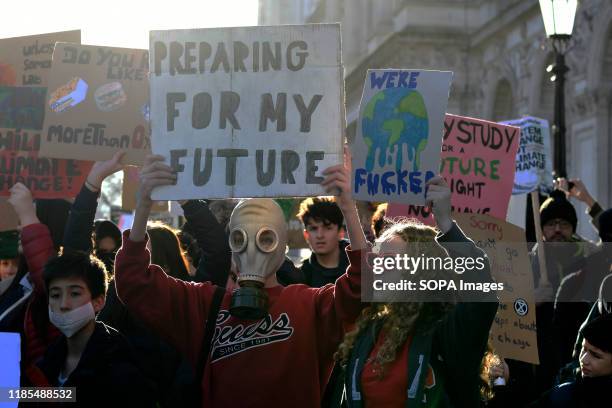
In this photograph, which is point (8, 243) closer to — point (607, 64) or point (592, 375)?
point (592, 375)

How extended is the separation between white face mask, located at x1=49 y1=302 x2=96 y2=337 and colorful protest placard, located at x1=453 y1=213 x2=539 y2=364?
2.17m

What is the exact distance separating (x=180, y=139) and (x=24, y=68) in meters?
2.70

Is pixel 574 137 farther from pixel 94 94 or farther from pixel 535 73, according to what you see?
pixel 94 94

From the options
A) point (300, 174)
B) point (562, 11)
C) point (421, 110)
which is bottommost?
point (300, 174)

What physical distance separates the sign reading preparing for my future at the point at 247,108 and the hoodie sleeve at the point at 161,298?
269 mm

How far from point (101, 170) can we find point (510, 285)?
6.81 feet

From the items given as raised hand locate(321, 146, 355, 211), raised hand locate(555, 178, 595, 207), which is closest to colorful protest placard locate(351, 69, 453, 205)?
raised hand locate(321, 146, 355, 211)

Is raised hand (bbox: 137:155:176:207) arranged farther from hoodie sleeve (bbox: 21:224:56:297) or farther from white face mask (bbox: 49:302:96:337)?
hoodie sleeve (bbox: 21:224:56:297)

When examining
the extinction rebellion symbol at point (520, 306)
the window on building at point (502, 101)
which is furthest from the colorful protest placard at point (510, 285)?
the window on building at point (502, 101)

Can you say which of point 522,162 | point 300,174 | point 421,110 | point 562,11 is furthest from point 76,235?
point 562,11

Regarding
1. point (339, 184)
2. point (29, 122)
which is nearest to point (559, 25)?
point (29, 122)

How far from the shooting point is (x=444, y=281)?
149 inches

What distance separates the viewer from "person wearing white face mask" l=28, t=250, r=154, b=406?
149 inches

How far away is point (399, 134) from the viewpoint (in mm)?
4695
